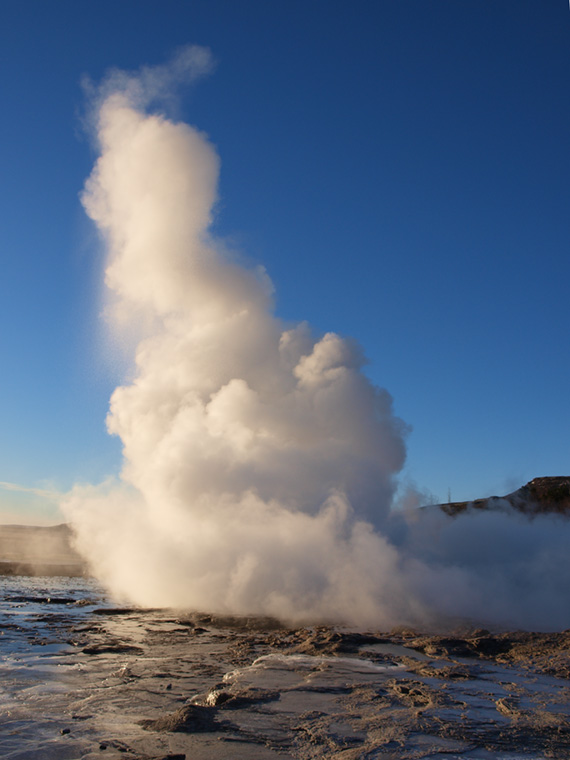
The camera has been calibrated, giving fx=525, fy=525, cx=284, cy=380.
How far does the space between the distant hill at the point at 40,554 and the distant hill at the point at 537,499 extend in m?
46.1

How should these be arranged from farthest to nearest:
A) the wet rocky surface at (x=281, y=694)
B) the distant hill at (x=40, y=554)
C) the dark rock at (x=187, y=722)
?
the distant hill at (x=40, y=554) → the dark rock at (x=187, y=722) → the wet rocky surface at (x=281, y=694)

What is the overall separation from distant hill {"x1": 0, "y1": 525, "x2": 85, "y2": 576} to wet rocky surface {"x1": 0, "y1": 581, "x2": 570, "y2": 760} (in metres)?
35.8

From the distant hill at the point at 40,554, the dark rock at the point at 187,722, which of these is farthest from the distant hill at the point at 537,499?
the dark rock at the point at 187,722

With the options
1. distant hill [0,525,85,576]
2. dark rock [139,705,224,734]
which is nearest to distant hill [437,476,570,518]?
distant hill [0,525,85,576]

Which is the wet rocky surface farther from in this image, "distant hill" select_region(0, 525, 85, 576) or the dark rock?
"distant hill" select_region(0, 525, 85, 576)

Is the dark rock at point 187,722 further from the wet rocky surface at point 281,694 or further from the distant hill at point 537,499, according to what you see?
the distant hill at point 537,499

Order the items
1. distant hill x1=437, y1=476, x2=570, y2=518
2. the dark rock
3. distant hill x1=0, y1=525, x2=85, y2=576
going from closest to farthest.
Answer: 1. the dark rock
2. distant hill x1=0, y1=525, x2=85, y2=576
3. distant hill x1=437, y1=476, x2=570, y2=518

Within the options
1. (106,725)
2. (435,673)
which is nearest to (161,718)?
(106,725)

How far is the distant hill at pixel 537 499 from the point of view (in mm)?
69438

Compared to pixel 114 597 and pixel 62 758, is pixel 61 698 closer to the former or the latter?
pixel 62 758

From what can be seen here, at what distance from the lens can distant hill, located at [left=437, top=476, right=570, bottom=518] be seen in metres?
69.4

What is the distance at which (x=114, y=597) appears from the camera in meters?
30.8

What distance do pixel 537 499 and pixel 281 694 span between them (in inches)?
2981

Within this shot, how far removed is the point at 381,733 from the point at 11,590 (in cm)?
3063
